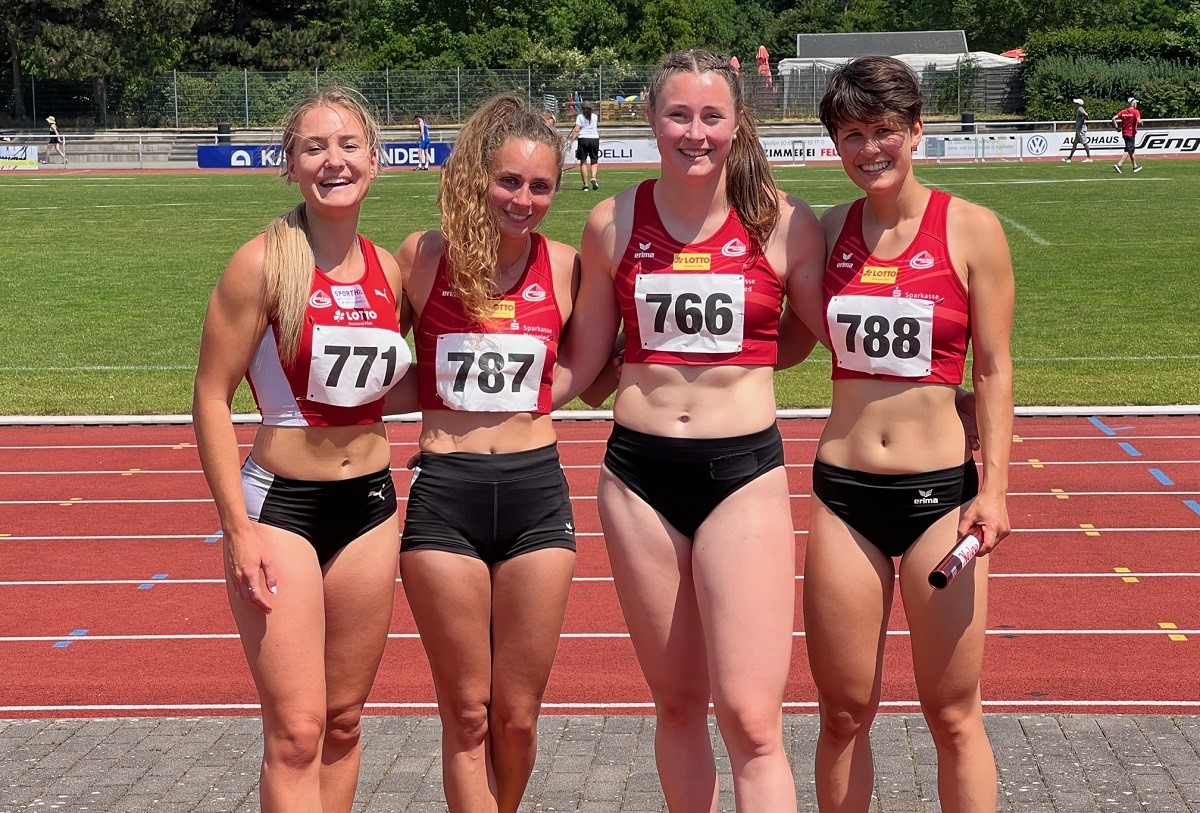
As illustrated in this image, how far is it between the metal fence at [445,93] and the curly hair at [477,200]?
1631 inches

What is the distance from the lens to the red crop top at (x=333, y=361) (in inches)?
143

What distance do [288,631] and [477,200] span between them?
1.21 metres

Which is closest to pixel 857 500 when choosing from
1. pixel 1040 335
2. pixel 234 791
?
pixel 234 791

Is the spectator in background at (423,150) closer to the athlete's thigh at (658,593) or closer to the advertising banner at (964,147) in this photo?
the advertising banner at (964,147)

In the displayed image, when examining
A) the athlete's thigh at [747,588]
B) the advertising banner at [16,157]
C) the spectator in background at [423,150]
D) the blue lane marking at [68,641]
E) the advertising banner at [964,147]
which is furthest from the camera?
the advertising banner at [16,157]

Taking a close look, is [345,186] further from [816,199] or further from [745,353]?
[816,199]

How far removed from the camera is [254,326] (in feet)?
11.8

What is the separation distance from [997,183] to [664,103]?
28.4 m

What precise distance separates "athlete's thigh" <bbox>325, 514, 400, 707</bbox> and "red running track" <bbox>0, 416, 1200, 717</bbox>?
199cm

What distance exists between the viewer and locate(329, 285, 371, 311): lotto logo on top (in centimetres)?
366

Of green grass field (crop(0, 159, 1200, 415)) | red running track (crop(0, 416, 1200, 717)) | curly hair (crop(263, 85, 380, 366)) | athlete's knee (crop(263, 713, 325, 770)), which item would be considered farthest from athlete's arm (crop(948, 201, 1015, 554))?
green grass field (crop(0, 159, 1200, 415))

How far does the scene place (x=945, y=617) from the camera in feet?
12.1

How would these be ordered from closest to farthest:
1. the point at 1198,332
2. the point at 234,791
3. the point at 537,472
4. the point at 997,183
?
the point at 537,472 < the point at 234,791 < the point at 1198,332 < the point at 997,183

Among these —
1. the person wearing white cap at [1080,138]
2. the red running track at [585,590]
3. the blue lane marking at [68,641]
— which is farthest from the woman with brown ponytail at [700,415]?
the person wearing white cap at [1080,138]
